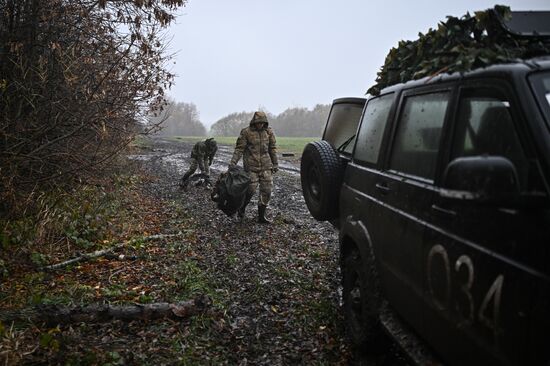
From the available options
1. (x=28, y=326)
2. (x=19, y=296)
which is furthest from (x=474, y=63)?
(x=19, y=296)

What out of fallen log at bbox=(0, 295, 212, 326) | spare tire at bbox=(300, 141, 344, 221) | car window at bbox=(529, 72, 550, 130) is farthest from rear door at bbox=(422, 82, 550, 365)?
fallen log at bbox=(0, 295, 212, 326)

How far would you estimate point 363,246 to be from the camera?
3.33 metres

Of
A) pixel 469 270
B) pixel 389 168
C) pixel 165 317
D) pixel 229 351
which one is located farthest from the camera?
pixel 165 317

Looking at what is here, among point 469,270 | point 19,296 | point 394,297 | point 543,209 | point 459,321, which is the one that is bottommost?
point 19,296

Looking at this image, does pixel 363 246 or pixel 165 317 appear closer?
pixel 363 246

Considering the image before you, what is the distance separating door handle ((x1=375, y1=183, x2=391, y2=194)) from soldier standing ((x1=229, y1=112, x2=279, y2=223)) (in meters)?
5.02

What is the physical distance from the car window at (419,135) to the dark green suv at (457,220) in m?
0.01

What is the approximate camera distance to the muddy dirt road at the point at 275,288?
141 inches

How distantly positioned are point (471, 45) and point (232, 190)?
18.4 ft

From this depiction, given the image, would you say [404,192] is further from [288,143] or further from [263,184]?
[288,143]

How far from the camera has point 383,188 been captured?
3.06 meters

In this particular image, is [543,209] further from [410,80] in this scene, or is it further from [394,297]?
[410,80]

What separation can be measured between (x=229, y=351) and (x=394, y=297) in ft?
5.26

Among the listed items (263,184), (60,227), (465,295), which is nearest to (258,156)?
(263,184)
